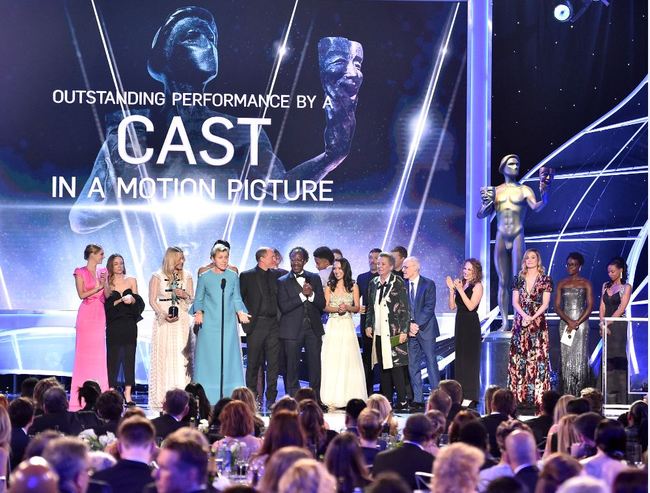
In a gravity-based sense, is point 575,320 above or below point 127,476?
above

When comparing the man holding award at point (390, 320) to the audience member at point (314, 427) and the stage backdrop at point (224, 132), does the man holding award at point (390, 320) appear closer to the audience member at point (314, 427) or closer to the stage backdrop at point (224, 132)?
the stage backdrop at point (224, 132)

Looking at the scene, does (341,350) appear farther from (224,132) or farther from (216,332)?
(224,132)

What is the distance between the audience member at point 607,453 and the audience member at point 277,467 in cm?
168

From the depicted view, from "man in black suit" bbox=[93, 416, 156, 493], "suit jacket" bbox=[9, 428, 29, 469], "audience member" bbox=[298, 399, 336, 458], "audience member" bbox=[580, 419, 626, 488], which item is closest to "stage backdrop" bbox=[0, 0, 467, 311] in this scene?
"suit jacket" bbox=[9, 428, 29, 469]

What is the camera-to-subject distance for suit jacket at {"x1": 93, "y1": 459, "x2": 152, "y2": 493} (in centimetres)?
455

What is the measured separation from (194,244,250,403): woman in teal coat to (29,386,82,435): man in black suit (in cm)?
325

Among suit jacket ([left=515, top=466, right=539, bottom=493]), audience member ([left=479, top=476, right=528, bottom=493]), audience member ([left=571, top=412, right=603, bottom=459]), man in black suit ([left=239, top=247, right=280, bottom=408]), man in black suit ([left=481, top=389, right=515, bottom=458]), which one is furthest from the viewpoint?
man in black suit ([left=239, top=247, right=280, bottom=408])

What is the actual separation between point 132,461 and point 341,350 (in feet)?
19.7

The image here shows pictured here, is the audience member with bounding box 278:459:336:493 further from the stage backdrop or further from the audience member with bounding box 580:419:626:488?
the stage backdrop

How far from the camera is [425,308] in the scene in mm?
10711

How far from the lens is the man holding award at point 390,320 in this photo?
34.4 feet

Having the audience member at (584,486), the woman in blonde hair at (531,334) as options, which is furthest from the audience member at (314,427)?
the woman in blonde hair at (531,334)

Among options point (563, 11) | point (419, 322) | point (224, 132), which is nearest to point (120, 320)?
point (419, 322)

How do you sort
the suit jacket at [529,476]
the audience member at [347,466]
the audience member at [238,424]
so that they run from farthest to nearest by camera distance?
the audience member at [238,424] < the suit jacket at [529,476] < the audience member at [347,466]
